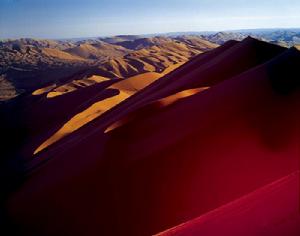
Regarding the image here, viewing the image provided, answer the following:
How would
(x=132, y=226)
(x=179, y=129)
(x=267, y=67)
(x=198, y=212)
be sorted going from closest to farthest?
(x=198, y=212), (x=132, y=226), (x=179, y=129), (x=267, y=67)

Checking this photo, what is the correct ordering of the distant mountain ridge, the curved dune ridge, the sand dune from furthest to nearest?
the distant mountain ridge < the curved dune ridge < the sand dune

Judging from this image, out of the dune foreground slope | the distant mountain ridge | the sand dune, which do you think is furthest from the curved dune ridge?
the distant mountain ridge

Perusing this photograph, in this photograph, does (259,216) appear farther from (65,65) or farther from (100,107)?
(65,65)

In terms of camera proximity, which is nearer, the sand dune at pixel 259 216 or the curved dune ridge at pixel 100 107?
the sand dune at pixel 259 216

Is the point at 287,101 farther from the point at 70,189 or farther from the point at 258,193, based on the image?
the point at 70,189

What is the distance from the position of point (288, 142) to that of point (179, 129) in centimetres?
222

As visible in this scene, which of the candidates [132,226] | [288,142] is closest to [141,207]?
[132,226]

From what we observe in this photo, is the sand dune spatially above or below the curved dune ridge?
above

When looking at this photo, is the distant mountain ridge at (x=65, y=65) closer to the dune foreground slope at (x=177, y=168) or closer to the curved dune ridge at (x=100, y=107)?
the curved dune ridge at (x=100, y=107)

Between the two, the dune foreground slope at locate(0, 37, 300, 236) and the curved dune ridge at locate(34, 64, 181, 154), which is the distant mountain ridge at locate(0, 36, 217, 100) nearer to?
the curved dune ridge at locate(34, 64, 181, 154)

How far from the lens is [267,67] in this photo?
863 centimetres

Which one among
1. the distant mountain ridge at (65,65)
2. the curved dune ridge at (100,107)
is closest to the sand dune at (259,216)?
the curved dune ridge at (100,107)

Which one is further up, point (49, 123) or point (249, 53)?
point (249, 53)

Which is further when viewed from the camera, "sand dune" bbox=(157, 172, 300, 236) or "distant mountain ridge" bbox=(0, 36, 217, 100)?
"distant mountain ridge" bbox=(0, 36, 217, 100)
